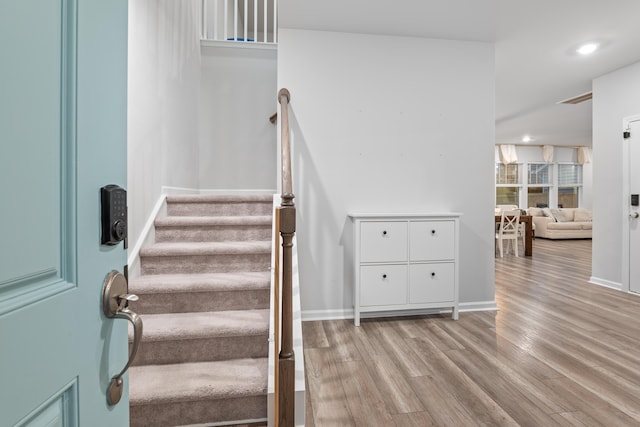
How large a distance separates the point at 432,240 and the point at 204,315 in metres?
1.96

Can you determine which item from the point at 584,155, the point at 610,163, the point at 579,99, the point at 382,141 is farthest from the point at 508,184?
the point at 382,141

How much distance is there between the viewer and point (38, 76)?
43cm

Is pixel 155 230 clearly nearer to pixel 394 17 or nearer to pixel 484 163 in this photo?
pixel 394 17

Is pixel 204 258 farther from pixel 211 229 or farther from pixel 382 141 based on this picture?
pixel 382 141

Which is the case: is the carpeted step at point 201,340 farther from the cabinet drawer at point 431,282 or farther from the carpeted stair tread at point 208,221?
the cabinet drawer at point 431,282

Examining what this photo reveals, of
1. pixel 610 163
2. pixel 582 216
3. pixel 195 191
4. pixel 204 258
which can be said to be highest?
pixel 610 163

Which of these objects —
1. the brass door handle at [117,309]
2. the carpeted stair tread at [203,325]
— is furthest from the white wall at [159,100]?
the brass door handle at [117,309]

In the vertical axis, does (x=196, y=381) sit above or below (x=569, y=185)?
below

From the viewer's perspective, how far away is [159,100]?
267 cm

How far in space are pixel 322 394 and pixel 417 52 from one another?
2977 mm

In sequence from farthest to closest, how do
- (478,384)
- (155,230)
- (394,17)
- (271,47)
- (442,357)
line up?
(271,47) → (394,17) → (155,230) → (442,357) → (478,384)

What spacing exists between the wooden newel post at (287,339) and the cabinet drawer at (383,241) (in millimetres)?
1456

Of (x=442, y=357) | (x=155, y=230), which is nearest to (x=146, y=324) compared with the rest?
(x=155, y=230)

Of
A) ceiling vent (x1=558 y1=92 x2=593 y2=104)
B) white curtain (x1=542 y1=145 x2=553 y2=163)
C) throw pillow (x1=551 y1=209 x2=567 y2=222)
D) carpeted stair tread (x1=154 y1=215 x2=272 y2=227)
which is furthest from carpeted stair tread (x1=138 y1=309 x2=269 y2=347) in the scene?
white curtain (x1=542 y1=145 x2=553 y2=163)
